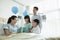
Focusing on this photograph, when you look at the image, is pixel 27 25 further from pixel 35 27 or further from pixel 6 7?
pixel 6 7

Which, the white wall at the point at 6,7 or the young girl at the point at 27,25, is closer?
the young girl at the point at 27,25

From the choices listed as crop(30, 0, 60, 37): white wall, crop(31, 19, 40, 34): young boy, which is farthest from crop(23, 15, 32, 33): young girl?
crop(30, 0, 60, 37): white wall

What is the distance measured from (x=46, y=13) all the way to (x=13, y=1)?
1.93 feet

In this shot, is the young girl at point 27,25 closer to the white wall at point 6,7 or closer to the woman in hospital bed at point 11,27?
the woman in hospital bed at point 11,27

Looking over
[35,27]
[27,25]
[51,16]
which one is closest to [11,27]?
[27,25]

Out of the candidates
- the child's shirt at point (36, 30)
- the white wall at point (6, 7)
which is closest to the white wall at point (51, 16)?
the child's shirt at point (36, 30)

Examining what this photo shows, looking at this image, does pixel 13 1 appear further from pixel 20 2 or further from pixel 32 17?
pixel 32 17

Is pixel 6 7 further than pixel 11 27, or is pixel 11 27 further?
pixel 6 7

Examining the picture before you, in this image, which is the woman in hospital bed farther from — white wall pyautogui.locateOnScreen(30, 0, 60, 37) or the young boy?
white wall pyautogui.locateOnScreen(30, 0, 60, 37)

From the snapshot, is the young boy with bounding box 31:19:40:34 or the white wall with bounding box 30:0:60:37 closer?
the young boy with bounding box 31:19:40:34

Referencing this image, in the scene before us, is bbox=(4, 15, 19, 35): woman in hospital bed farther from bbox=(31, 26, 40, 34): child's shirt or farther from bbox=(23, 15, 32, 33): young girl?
bbox=(31, 26, 40, 34): child's shirt

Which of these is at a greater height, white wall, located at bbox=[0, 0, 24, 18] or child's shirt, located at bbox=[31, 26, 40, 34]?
white wall, located at bbox=[0, 0, 24, 18]

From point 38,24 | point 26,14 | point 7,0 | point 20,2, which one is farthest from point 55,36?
point 7,0

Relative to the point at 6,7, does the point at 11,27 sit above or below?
Result: below
